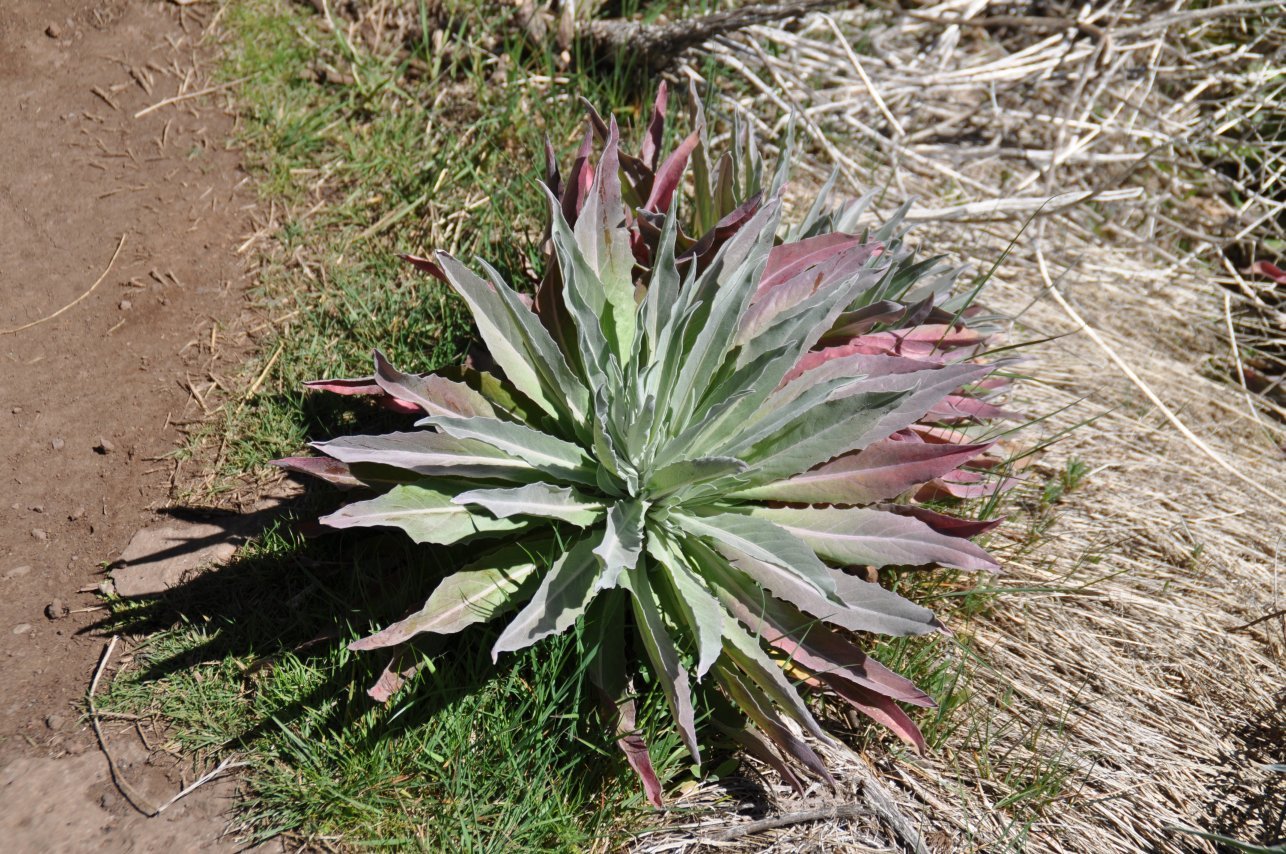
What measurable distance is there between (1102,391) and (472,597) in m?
2.47

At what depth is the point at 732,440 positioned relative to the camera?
2.13 meters

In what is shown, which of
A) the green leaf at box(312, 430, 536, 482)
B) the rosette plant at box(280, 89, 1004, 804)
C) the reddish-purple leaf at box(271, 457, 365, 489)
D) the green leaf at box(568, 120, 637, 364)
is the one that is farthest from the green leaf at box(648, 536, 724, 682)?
the reddish-purple leaf at box(271, 457, 365, 489)

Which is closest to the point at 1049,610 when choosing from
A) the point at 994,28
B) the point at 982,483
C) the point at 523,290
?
the point at 982,483

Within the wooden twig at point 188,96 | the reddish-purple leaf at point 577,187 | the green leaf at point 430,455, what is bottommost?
the green leaf at point 430,455

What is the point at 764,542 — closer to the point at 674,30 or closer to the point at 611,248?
the point at 611,248

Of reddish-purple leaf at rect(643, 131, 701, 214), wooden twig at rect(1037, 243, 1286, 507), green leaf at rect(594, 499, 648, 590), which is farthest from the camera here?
wooden twig at rect(1037, 243, 1286, 507)

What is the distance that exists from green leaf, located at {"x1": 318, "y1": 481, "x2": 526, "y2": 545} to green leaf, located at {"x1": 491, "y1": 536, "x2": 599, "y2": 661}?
0.17 m

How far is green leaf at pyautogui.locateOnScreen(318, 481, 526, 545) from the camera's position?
6.25 feet

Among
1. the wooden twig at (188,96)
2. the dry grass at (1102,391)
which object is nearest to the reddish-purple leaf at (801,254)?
the dry grass at (1102,391)

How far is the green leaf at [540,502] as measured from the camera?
5.92ft

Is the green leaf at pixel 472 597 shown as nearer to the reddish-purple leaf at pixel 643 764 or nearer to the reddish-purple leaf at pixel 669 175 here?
the reddish-purple leaf at pixel 643 764

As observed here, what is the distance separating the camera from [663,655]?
6.21ft

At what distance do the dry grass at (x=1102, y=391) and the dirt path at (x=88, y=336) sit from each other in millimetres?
1345

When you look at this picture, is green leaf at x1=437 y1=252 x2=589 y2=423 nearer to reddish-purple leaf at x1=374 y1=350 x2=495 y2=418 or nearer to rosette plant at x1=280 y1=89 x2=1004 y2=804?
rosette plant at x1=280 y1=89 x2=1004 y2=804
